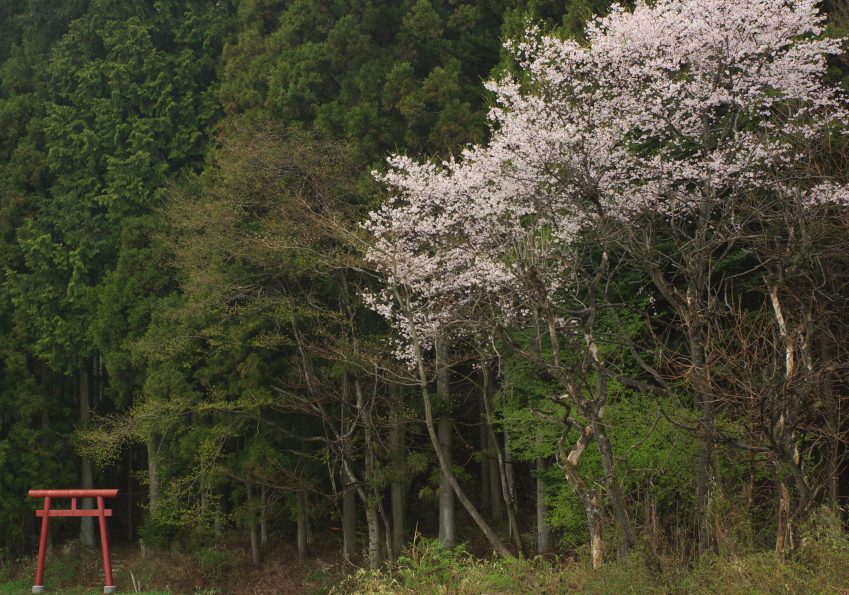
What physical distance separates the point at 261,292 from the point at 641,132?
6.94 m

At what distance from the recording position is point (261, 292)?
45.8ft

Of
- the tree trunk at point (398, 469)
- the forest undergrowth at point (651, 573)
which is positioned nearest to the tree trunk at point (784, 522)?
the forest undergrowth at point (651, 573)

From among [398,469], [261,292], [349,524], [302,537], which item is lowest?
[302,537]

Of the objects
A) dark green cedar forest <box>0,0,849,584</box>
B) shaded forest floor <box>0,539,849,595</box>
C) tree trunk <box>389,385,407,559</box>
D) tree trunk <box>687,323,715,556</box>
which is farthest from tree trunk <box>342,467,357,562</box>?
tree trunk <box>687,323,715,556</box>

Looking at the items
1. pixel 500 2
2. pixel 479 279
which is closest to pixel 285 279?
pixel 479 279

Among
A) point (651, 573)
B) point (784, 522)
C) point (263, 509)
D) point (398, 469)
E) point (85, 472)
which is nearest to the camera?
point (651, 573)

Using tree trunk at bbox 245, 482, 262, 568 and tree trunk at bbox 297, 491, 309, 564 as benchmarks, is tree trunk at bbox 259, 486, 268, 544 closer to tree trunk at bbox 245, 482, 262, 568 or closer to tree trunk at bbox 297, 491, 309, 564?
tree trunk at bbox 245, 482, 262, 568

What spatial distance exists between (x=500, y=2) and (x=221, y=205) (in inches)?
283

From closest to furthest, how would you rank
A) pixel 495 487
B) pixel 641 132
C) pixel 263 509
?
pixel 641 132 < pixel 263 509 < pixel 495 487

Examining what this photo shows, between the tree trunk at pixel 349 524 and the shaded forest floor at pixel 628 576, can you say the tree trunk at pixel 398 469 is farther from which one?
the shaded forest floor at pixel 628 576

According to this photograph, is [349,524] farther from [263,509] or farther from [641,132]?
[641,132]

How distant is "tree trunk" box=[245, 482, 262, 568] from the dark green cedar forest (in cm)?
14

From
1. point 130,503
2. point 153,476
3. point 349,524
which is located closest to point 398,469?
point 349,524

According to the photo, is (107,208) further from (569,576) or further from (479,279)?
(569,576)
